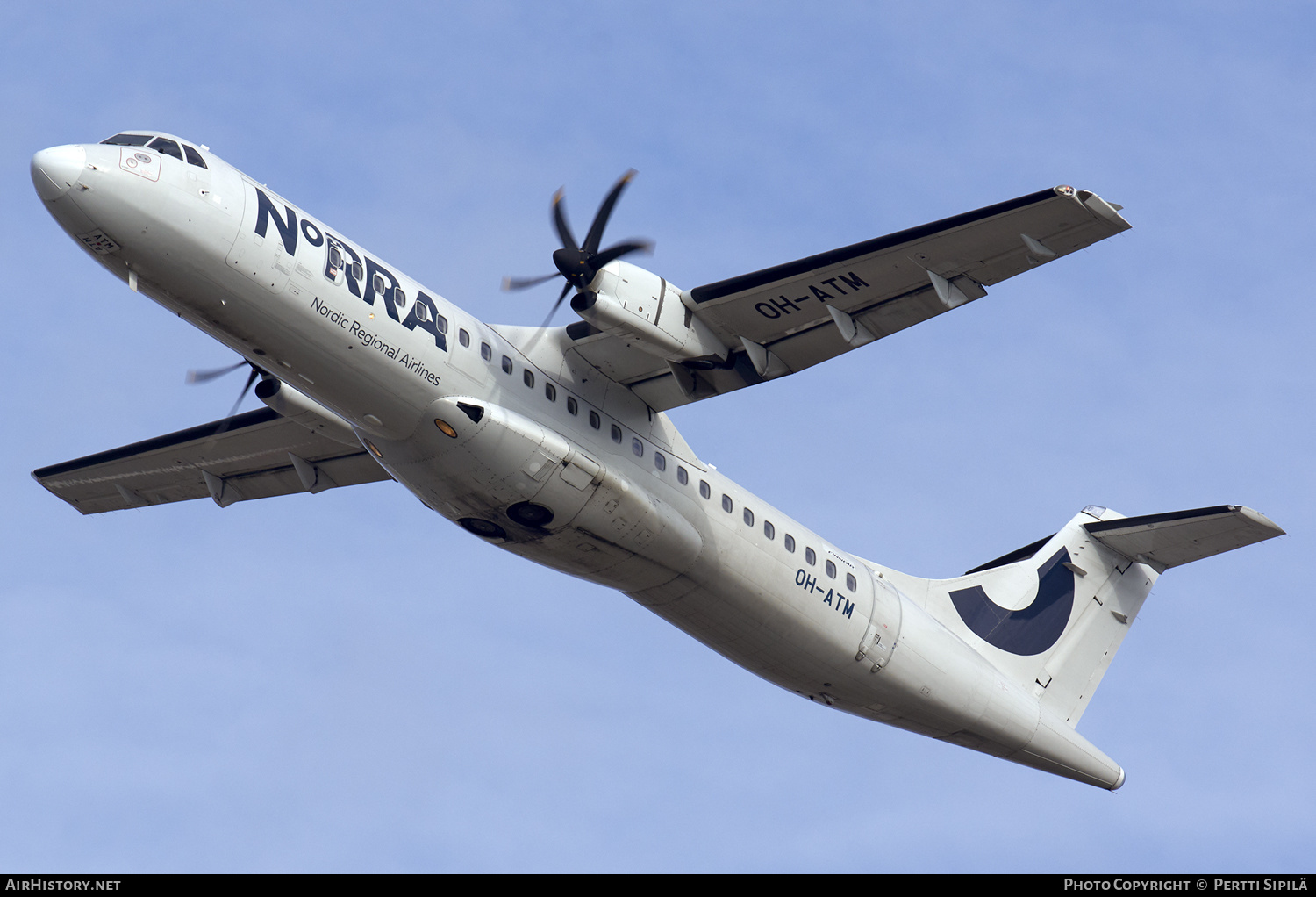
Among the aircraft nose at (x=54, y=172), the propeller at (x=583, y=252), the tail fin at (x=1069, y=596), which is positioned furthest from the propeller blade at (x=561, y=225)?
the tail fin at (x=1069, y=596)

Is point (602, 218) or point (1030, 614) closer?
point (602, 218)

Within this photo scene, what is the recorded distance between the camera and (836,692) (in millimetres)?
23750

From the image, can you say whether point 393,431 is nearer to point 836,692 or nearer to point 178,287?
point 178,287

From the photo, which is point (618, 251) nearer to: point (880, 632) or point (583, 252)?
point (583, 252)

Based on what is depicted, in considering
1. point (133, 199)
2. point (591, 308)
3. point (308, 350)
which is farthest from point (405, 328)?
point (133, 199)

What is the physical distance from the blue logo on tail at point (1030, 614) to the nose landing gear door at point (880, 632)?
99.0 inches

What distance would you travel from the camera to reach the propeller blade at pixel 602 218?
19172 mm

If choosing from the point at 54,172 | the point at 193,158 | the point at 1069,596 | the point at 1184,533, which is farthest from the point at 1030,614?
the point at 54,172

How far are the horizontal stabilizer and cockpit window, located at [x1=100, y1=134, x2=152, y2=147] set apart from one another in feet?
57.7

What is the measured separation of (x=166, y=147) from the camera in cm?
1784

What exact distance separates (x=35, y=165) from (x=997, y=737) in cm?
1750

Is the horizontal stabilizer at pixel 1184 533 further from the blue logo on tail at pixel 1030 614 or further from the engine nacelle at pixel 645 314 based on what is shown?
the engine nacelle at pixel 645 314

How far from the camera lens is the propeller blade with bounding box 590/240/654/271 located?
1898 centimetres

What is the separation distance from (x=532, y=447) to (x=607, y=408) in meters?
2.02
